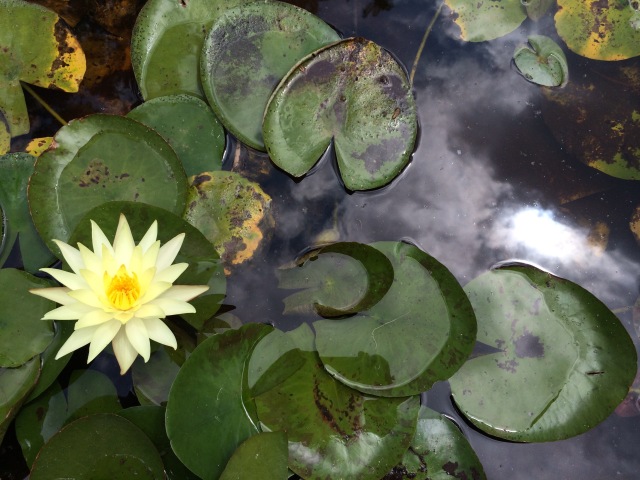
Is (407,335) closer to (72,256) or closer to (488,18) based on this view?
(72,256)

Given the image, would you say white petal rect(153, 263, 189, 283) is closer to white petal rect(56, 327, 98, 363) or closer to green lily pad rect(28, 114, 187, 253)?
white petal rect(56, 327, 98, 363)

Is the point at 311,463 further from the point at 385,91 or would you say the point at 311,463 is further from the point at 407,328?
→ the point at 385,91

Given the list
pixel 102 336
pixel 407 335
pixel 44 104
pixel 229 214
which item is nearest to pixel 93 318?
pixel 102 336

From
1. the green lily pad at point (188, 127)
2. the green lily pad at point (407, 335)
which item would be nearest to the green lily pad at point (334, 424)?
the green lily pad at point (407, 335)

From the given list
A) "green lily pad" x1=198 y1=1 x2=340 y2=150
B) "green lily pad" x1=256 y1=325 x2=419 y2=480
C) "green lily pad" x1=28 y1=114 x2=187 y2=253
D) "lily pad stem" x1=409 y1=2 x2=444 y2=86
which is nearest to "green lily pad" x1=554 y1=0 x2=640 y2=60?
"lily pad stem" x1=409 y1=2 x2=444 y2=86

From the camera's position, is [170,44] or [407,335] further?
[170,44]

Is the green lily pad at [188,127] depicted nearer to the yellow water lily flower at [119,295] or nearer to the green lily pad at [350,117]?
the green lily pad at [350,117]
